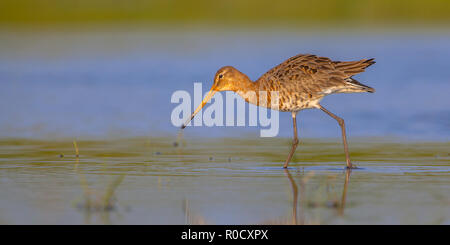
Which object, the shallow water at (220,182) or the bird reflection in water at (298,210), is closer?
the bird reflection in water at (298,210)

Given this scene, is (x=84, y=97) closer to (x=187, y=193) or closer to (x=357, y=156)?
(x=357, y=156)

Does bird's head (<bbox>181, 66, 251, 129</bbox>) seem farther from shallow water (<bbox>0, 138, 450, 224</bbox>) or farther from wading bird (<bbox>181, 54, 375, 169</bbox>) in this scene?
shallow water (<bbox>0, 138, 450, 224</bbox>)

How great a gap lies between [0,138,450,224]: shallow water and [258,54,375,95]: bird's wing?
0.84 m

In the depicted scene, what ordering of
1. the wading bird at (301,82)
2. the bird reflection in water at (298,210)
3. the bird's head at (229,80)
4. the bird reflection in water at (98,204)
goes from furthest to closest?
the bird's head at (229,80) → the wading bird at (301,82) → the bird reflection in water at (98,204) → the bird reflection in water at (298,210)

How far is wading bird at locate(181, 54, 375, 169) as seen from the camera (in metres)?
10.0

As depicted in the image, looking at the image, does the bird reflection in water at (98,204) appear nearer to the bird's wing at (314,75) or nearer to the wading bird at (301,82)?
the wading bird at (301,82)

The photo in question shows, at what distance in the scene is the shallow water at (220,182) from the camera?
22.7 ft

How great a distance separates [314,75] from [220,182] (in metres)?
2.30

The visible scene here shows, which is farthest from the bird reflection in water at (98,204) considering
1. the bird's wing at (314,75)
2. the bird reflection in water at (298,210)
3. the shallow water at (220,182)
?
the bird's wing at (314,75)

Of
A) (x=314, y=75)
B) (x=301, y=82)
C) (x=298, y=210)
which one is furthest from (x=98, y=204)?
(x=314, y=75)

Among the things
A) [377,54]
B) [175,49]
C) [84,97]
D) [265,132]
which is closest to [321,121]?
[265,132]

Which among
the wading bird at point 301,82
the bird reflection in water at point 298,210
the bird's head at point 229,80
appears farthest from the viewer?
the bird's head at point 229,80

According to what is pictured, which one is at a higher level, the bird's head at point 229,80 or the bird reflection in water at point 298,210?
the bird's head at point 229,80
